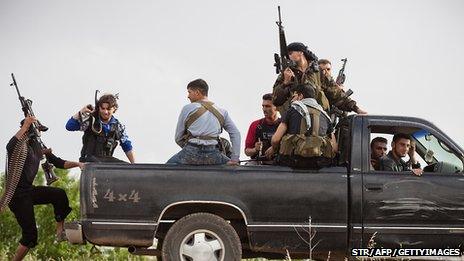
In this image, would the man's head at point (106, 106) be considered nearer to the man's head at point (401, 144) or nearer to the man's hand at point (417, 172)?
the man's head at point (401, 144)

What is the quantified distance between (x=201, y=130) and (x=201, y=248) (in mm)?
1265

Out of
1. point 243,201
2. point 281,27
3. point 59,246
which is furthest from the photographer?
point 59,246

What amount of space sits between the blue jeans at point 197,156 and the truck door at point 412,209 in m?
1.49

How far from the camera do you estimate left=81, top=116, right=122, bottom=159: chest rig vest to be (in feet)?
30.7

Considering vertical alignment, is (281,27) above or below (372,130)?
above

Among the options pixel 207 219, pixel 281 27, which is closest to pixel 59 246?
pixel 281 27

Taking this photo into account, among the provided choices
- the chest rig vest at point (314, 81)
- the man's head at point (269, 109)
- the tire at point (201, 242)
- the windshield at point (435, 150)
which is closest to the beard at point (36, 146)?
the tire at point (201, 242)

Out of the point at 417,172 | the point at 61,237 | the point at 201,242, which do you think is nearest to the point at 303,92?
the point at 417,172

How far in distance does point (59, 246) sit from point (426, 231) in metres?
27.1

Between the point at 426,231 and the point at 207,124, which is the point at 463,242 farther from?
the point at 207,124

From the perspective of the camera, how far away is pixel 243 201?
8086 millimetres

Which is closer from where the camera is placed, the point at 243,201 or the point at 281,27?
the point at 243,201

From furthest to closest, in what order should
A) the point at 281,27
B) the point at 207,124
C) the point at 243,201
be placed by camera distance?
the point at 281,27
the point at 207,124
the point at 243,201

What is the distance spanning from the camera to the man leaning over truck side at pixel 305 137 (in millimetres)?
8180
